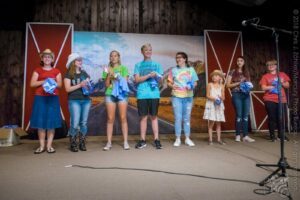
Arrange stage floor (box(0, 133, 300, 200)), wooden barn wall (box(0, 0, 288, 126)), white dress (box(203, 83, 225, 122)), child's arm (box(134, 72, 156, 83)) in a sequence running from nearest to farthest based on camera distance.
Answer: stage floor (box(0, 133, 300, 200)) → child's arm (box(134, 72, 156, 83)) → white dress (box(203, 83, 225, 122)) → wooden barn wall (box(0, 0, 288, 126))

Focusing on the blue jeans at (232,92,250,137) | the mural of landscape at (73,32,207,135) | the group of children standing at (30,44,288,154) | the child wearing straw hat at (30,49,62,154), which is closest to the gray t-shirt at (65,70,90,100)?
the group of children standing at (30,44,288,154)

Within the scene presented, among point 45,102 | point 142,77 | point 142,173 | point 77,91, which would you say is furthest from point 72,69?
point 142,173

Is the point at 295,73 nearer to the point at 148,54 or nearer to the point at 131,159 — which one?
the point at 148,54

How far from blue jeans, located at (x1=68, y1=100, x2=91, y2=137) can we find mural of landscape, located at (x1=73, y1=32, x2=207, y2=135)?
6.52 feet

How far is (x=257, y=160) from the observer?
10.8 feet

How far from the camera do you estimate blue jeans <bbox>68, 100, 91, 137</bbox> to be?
3887 millimetres

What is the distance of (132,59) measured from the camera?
6230 millimetres

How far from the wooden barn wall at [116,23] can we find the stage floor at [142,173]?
82.5 inches

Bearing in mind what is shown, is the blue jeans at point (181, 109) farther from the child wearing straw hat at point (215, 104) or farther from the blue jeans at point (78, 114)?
the blue jeans at point (78, 114)

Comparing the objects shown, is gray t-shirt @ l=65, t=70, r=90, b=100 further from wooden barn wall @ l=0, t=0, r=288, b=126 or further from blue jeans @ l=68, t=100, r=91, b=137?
wooden barn wall @ l=0, t=0, r=288, b=126

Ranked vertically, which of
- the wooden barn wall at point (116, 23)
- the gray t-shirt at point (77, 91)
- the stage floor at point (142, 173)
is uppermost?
the wooden barn wall at point (116, 23)

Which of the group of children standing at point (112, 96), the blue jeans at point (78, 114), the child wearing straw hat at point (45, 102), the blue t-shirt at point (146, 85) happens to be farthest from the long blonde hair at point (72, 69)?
the blue t-shirt at point (146, 85)

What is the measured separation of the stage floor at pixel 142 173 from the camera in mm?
2129

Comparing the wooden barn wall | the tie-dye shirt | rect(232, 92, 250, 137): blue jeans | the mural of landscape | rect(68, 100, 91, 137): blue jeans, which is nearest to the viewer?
rect(68, 100, 91, 137): blue jeans
